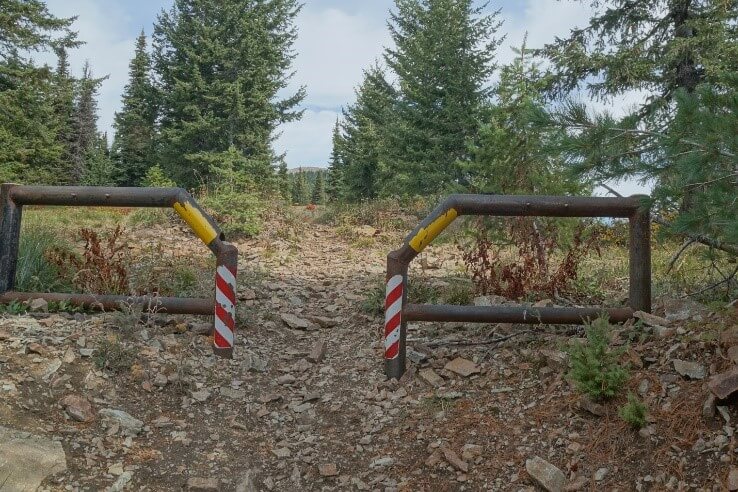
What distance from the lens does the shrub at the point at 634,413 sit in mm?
3359

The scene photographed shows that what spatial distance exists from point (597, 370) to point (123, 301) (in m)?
4.12

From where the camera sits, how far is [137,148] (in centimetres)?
3444

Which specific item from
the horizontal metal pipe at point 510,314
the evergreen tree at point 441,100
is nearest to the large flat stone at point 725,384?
the horizontal metal pipe at point 510,314

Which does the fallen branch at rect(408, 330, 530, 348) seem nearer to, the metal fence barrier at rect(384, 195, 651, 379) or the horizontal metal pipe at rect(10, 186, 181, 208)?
the metal fence barrier at rect(384, 195, 651, 379)

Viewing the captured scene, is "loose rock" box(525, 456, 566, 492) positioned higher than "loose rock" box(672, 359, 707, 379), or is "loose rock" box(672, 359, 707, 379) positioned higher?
"loose rock" box(672, 359, 707, 379)

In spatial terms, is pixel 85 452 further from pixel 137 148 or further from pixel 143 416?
pixel 137 148

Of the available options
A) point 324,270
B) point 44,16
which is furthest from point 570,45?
point 44,16

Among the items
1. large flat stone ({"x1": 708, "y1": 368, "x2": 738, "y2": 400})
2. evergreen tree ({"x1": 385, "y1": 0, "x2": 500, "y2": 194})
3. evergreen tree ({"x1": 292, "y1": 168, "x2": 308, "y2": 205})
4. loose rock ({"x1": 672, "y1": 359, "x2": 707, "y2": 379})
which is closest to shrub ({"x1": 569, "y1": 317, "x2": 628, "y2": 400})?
loose rock ({"x1": 672, "y1": 359, "x2": 707, "y2": 379})

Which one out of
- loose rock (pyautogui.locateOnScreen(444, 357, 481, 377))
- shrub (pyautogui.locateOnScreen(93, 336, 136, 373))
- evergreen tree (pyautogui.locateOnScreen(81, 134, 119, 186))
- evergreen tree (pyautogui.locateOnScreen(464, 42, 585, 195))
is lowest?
loose rock (pyautogui.locateOnScreen(444, 357, 481, 377))

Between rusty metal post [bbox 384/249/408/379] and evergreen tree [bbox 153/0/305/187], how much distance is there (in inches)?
727

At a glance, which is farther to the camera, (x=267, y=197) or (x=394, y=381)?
(x=267, y=197)

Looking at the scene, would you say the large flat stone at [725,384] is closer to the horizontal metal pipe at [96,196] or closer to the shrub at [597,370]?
the shrub at [597,370]

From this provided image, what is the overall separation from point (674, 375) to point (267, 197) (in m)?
11.1

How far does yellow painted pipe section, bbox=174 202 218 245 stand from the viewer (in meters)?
5.10
